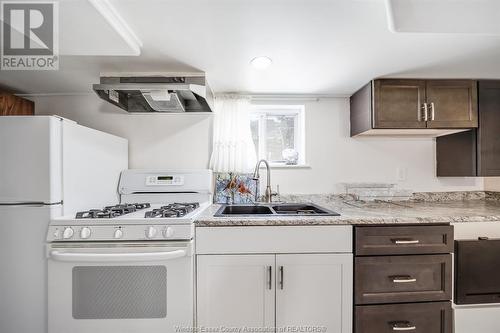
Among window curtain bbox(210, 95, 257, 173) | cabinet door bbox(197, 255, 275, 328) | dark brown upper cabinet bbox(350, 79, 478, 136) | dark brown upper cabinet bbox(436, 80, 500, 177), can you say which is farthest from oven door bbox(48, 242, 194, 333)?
dark brown upper cabinet bbox(436, 80, 500, 177)

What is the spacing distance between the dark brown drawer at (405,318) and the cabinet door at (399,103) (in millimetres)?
1191

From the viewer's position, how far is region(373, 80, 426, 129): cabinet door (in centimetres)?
182

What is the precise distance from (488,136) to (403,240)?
1240mm

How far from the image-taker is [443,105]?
1.85 m

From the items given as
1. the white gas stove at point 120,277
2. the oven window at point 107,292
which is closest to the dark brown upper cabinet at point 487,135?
the white gas stove at point 120,277

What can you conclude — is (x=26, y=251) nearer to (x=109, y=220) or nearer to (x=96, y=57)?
(x=109, y=220)

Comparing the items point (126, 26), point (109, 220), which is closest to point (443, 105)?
point (126, 26)

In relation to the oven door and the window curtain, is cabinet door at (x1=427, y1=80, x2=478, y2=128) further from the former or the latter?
the oven door

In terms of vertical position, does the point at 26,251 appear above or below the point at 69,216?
below

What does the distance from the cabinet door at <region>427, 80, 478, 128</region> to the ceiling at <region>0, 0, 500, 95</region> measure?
0.08 metres

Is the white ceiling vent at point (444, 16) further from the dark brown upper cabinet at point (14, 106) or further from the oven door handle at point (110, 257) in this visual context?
the dark brown upper cabinet at point (14, 106)

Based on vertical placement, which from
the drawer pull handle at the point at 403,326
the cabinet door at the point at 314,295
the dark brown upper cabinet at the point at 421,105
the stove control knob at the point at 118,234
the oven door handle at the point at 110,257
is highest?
the dark brown upper cabinet at the point at 421,105

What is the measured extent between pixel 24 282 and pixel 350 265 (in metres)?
Answer: 1.79

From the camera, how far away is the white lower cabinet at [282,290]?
138cm
